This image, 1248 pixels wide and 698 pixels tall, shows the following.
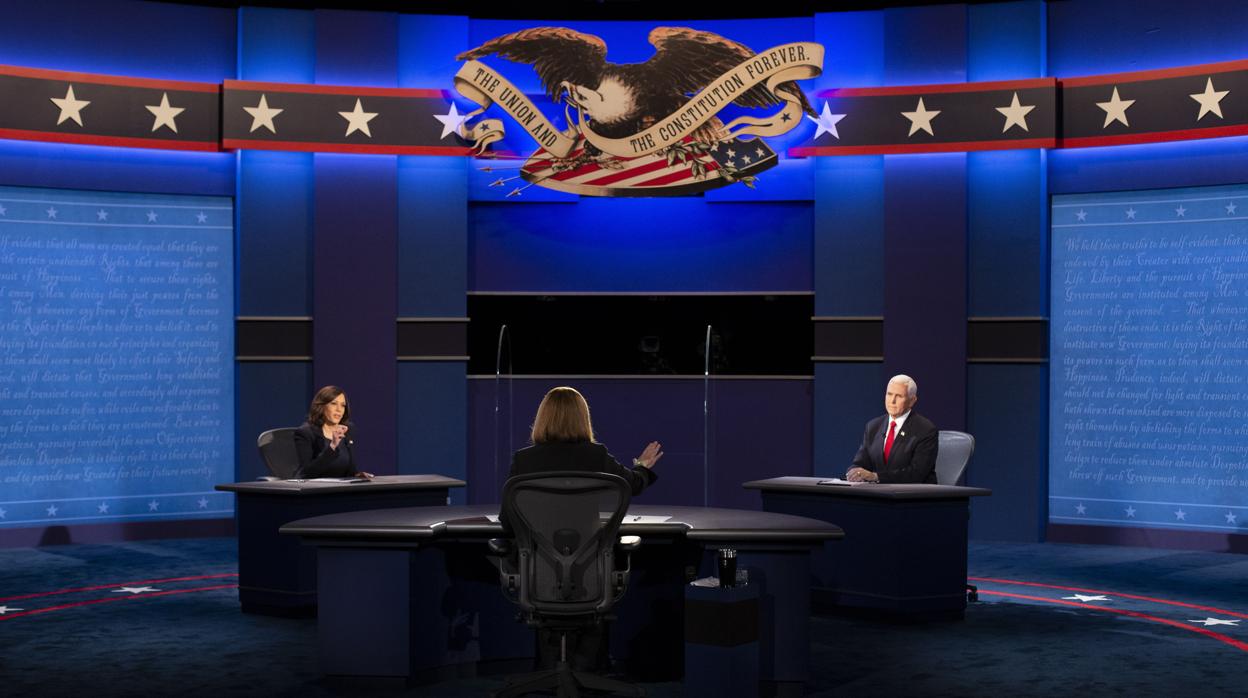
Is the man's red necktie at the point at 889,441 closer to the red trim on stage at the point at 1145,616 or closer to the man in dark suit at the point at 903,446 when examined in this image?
the man in dark suit at the point at 903,446

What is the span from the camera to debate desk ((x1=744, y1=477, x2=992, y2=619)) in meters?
6.14

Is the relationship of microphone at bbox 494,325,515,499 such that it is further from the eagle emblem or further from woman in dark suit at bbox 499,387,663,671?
woman in dark suit at bbox 499,387,663,671

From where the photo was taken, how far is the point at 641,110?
955 centimetres

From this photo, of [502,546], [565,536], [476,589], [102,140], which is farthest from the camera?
[102,140]

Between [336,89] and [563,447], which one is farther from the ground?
[336,89]

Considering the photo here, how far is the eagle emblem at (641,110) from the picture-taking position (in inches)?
372

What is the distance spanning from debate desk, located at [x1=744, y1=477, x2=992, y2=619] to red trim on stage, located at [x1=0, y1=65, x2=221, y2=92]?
542 cm

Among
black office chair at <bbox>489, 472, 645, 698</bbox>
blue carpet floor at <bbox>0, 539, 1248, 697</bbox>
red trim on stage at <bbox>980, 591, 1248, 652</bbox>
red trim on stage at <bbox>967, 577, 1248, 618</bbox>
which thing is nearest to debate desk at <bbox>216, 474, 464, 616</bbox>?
blue carpet floor at <bbox>0, 539, 1248, 697</bbox>

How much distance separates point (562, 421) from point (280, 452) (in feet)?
9.45

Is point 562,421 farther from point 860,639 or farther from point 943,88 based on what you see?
point 943,88

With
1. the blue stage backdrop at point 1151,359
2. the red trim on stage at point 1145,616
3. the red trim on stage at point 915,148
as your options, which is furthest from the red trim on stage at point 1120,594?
the red trim on stage at point 915,148

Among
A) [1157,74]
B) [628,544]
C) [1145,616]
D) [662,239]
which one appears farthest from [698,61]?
[628,544]

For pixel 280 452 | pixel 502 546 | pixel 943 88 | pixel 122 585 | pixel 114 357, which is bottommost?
pixel 122 585

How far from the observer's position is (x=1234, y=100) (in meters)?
8.45
